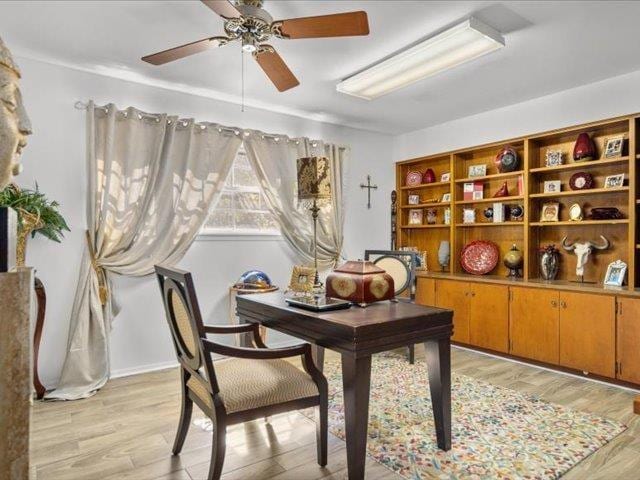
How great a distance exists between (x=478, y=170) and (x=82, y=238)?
402cm

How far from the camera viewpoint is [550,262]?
3947 millimetres

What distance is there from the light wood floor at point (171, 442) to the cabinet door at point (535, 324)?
0.42 metres

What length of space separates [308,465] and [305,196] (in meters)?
1.56

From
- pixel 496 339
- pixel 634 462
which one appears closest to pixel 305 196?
pixel 634 462

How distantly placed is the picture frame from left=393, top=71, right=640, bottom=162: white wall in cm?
26

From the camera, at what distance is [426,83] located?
3582 millimetres

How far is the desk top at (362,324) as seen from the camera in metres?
1.85

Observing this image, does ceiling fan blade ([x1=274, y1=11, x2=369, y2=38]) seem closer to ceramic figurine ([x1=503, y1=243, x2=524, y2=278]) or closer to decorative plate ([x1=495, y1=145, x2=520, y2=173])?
decorative plate ([x1=495, y1=145, x2=520, y2=173])

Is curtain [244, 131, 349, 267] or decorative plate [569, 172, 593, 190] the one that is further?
curtain [244, 131, 349, 267]

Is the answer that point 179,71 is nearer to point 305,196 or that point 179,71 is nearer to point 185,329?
point 305,196

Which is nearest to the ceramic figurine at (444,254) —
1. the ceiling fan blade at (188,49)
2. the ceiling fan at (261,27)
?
the ceiling fan at (261,27)

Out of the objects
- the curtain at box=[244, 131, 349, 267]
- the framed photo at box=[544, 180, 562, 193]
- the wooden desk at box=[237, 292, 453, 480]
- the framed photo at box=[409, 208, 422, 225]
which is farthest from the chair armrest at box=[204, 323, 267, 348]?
the framed photo at box=[409, 208, 422, 225]

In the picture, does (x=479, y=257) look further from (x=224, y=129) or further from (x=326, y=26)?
(x=326, y=26)

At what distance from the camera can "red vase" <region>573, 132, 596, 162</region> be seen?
368 centimetres
